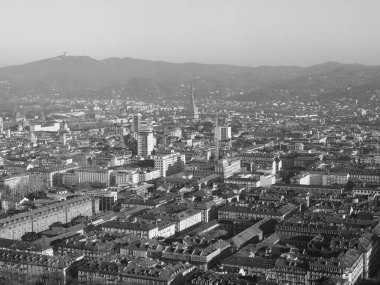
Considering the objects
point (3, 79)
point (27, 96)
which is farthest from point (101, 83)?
point (27, 96)

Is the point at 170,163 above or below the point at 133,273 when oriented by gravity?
above

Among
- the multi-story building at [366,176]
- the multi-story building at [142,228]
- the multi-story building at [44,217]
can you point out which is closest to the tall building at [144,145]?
the multi-story building at [366,176]

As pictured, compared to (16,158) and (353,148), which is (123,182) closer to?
(16,158)

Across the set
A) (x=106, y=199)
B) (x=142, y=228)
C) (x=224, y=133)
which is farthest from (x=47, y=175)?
(x=224, y=133)

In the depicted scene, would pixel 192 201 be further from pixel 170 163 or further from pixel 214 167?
pixel 170 163

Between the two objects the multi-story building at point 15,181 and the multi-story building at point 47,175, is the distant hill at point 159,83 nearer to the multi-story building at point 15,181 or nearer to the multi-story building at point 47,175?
the multi-story building at point 47,175

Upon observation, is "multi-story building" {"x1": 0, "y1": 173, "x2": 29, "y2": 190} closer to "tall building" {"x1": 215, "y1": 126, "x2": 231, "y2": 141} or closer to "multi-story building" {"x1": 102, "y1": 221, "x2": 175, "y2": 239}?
"multi-story building" {"x1": 102, "y1": 221, "x2": 175, "y2": 239}
